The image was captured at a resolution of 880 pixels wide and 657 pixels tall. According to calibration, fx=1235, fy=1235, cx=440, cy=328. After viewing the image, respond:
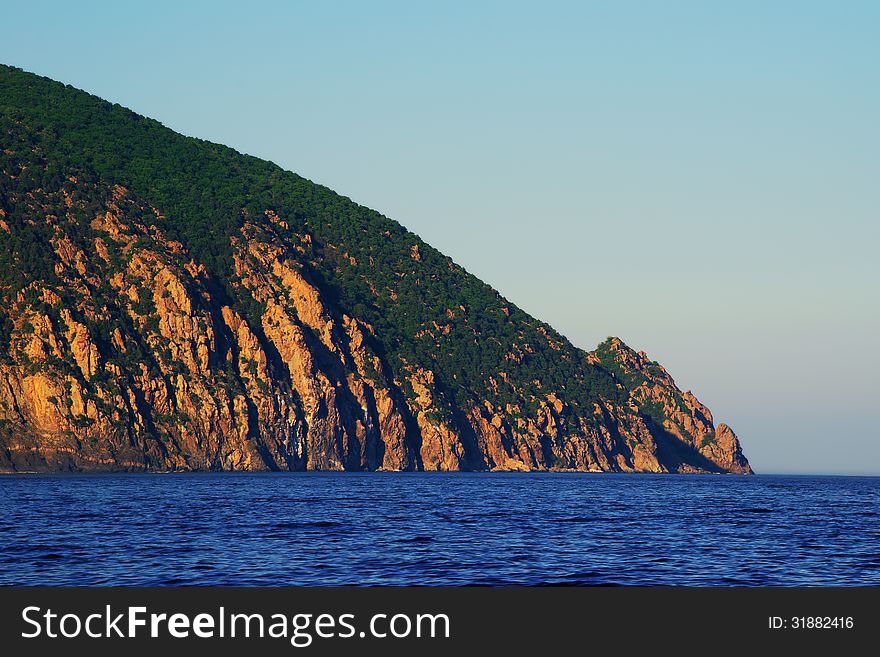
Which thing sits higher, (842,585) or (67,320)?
(67,320)

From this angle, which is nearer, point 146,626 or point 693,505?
point 146,626

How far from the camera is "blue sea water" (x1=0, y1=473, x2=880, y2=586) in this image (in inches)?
1816

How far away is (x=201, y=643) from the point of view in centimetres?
2461

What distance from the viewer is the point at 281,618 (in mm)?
26438

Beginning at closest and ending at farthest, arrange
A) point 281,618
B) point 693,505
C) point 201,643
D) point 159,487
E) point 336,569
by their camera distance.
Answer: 1. point 201,643
2. point 281,618
3. point 336,569
4. point 693,505
5. point 159,487

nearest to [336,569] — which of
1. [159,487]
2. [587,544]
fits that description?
[587,544]

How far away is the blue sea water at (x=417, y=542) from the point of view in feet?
151

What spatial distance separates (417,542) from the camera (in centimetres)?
5975

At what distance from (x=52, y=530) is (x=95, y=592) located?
Answer: 119ft

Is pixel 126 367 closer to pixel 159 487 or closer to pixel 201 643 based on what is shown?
pixel 159 487

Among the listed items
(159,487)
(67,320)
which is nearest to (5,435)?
(67,320)

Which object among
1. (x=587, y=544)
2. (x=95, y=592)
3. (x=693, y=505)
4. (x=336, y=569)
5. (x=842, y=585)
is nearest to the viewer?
(x=95, y=592)

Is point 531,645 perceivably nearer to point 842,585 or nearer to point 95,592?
point 95,592

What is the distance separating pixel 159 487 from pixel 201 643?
103 metres
